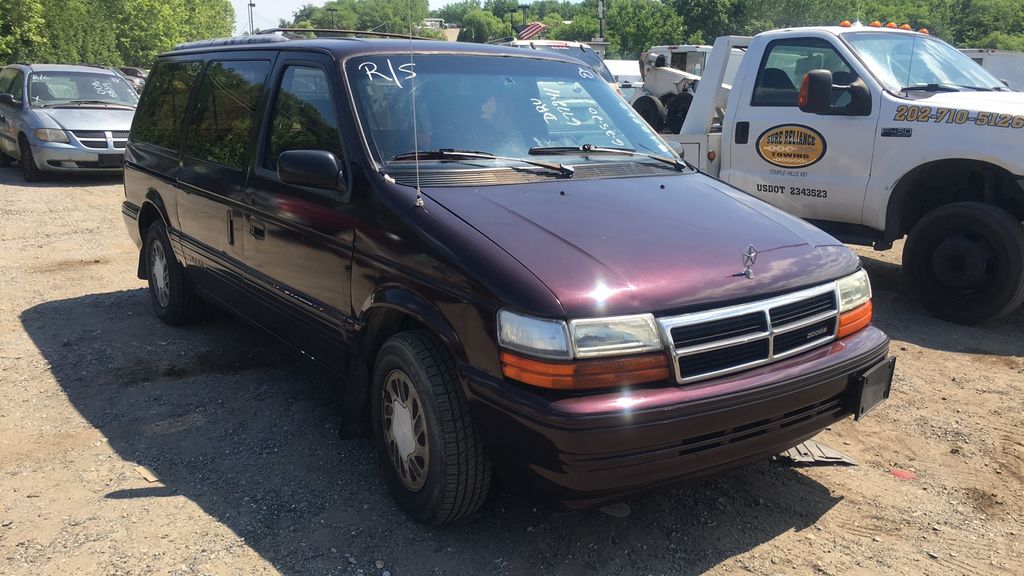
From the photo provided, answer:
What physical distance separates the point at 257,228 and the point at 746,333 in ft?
8.47

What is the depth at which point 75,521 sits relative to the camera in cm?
Answer: 339

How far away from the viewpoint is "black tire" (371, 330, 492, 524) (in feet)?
9.86

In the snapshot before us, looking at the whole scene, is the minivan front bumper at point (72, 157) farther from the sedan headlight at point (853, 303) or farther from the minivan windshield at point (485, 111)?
the sedan headlight at point (853, 303)

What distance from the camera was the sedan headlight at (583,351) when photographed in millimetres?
2703

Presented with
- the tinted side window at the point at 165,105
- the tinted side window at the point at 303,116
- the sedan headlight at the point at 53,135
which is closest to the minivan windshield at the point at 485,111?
the tinted side window at the point at 303,116

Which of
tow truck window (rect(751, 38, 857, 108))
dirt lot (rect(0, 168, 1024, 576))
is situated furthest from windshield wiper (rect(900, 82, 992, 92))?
dirt lot (rect(0, 168, 1024, 576))

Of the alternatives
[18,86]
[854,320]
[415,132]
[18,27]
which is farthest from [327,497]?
[18,27]

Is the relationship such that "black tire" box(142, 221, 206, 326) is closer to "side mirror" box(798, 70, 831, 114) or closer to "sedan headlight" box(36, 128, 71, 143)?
"side mirror" box(798, 70, 831, 114)

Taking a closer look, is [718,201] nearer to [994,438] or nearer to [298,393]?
[994,438]

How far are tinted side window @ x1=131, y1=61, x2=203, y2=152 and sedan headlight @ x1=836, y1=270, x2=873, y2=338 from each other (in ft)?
13.4

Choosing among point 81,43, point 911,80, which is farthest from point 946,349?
point 81,43

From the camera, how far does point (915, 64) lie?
6.47m

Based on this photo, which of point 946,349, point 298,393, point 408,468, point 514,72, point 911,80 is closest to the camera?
point 408,468

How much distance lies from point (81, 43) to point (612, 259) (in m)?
33.8
